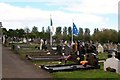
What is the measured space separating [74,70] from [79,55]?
5169 mm

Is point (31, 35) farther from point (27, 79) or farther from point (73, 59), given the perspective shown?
point (27, 79)

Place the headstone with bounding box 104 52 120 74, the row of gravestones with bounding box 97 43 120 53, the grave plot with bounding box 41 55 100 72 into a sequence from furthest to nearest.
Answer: the row of gravestones with bounding box 97 43 120 53, the grave plot with bounding box 41 55 100 72, the headstone with bounding box 104 52 120 74

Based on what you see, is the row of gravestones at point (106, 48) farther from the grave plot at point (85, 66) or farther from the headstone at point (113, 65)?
the headstone at point (113, 65)

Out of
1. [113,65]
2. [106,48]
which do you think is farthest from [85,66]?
[106,48]

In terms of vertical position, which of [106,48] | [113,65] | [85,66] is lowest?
[85,66]

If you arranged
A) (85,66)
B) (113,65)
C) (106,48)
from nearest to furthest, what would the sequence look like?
1. (113,65)
2. (85,66)
3. (106,48)

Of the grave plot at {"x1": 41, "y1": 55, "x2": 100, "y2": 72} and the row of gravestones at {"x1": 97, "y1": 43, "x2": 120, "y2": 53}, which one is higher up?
the row of gravestones at {"x1": 97, "y1": 43, "x2": 120, "y2": 53}

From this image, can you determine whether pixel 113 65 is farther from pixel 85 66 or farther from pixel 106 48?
pixel 106 48

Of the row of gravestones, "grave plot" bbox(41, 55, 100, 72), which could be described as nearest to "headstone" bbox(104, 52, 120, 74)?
"grave plot" bbox(41, 55, 100, 72)

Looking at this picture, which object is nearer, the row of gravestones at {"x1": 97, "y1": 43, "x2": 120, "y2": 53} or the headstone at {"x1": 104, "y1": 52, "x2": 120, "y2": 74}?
the headstone at {"x1": 104, "y1": 52, "x2": 120, "y2": 74}

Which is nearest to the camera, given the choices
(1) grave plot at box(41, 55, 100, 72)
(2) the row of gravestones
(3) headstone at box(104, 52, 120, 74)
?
(3) headstone at box(104, 52, 120, 74)

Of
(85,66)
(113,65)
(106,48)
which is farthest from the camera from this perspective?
(106,48)

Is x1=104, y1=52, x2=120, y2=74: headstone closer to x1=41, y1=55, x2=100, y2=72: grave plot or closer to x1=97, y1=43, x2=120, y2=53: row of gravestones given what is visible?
x1=41, y1=55, x2=100, y2=72: grave plot

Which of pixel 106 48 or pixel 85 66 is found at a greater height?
pixel 106 48
